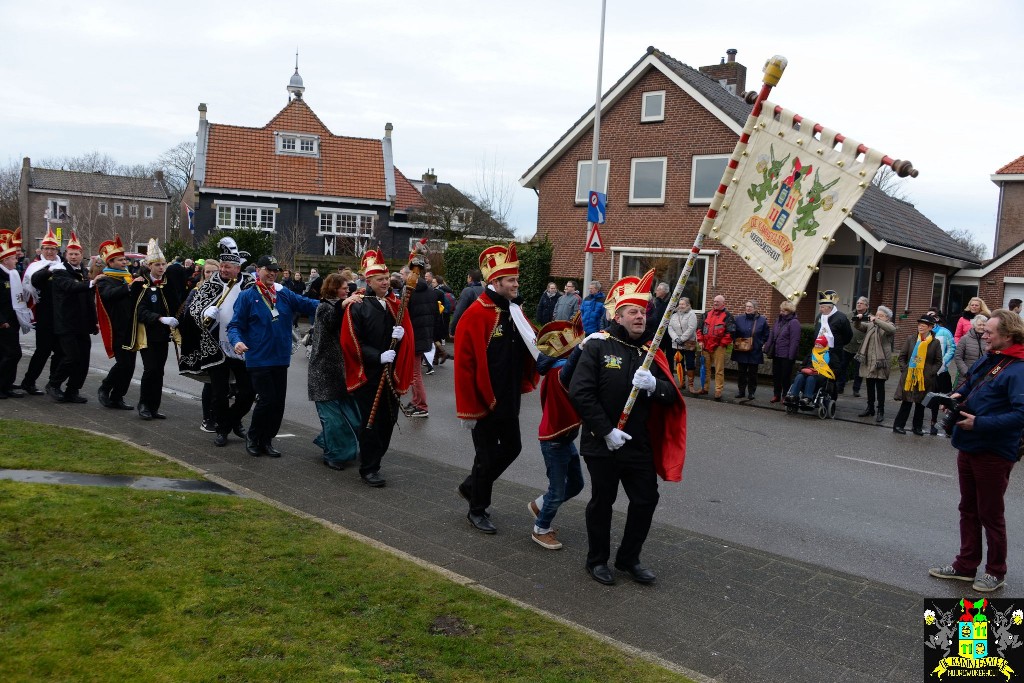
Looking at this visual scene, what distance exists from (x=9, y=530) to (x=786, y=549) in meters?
5.19

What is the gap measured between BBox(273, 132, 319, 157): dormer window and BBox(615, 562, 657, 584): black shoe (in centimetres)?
4335

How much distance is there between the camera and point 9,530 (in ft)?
15.7

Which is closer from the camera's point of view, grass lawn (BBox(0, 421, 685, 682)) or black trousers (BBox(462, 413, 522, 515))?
grass lawn (BBox(0, 421, 685, 682))

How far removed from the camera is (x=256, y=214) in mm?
43250

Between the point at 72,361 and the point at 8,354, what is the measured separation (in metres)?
0.79

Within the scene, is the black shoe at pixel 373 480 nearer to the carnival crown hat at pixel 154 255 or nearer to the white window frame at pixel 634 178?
the carnival crown hat at pixel 154 255

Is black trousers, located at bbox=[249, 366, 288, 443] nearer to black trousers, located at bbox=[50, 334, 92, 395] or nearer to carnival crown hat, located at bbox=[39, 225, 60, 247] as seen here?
black trousers, located at bbox=[50, 334, 92, 395]

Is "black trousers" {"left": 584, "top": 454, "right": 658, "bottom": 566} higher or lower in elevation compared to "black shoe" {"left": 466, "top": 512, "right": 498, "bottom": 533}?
higher

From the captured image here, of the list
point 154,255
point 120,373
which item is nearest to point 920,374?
point 154,255

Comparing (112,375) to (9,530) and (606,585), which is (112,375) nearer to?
(9,530)

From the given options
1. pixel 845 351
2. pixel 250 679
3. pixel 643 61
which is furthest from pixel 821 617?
pixel 643 61

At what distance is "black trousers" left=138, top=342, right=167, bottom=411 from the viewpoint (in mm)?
9500

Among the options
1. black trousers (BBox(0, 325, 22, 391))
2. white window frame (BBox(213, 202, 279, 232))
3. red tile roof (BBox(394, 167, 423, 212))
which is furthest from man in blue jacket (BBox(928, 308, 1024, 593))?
red tile roof (BBox(394, 167, 423, 212))

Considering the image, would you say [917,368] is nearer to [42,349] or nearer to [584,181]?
[42,349]
